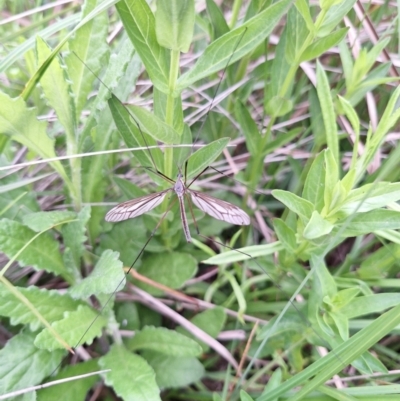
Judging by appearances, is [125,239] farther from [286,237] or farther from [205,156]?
[286,237]

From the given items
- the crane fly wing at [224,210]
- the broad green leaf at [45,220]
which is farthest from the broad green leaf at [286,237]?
the broad green leaf at [45,220]

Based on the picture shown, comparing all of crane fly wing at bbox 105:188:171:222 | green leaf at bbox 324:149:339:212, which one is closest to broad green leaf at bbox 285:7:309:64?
green leaf at bbox 324:149:339:212

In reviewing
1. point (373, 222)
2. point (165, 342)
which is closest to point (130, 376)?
point (165, 342)

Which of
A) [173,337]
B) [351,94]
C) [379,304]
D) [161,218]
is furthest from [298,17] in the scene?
[173,337]

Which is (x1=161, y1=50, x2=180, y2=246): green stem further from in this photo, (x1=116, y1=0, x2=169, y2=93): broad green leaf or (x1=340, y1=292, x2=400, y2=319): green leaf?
(x1=340, y1=292, x2=400, y2=319): green leaf

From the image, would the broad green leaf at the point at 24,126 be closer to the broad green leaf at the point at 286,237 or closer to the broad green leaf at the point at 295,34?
the broad green leaf at the point at 286,237

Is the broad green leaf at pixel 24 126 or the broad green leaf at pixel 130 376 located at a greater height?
the broad green leaf at pixel 24 126
